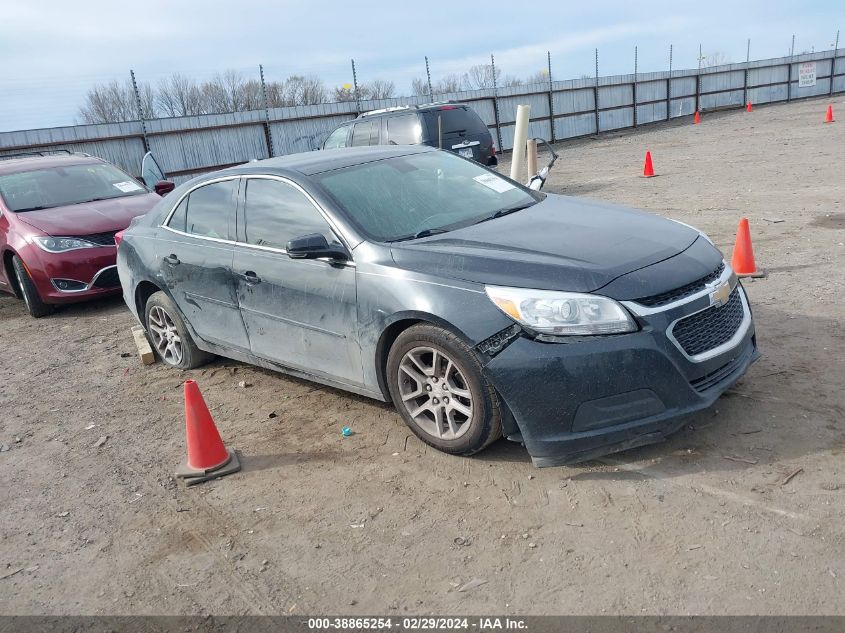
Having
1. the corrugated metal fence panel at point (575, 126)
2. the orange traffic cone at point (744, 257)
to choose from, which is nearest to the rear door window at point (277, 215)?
the orange traffic cone at point (744, 257)

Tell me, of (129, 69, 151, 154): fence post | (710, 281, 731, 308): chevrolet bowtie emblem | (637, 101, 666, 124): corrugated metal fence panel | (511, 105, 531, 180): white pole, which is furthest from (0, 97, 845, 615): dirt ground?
(637, 101, 666, 124): corrugated metal fence panel

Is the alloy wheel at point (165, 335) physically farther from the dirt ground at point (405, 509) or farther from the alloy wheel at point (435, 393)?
the alloy wheel at point (435, 393)

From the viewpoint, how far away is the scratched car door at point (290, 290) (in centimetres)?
429

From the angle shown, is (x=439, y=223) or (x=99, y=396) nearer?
(x=439, y=223)

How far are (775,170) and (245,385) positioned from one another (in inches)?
465

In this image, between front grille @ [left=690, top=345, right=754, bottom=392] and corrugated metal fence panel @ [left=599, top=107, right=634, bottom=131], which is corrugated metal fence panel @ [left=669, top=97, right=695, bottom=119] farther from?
front grille @ [left=690, top=345, right=754, bottom=392]

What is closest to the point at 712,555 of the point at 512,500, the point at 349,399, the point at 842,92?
the point at 512,500

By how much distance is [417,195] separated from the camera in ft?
15.5

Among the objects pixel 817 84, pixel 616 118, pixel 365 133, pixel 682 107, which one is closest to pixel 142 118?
pixel 365 133

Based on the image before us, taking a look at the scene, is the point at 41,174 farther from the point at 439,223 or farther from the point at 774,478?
the point at 774,478

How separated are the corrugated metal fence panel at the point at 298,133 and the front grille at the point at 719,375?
689 inches

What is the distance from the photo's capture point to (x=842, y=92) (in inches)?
1649

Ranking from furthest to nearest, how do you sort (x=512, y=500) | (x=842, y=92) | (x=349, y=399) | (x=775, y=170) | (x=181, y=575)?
(x=842, y=92), (x=775, y=170), (x=349, y=399), (x=512, y=500), (x=181, y=575)

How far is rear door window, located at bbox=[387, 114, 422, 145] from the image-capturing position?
40.0 feet
